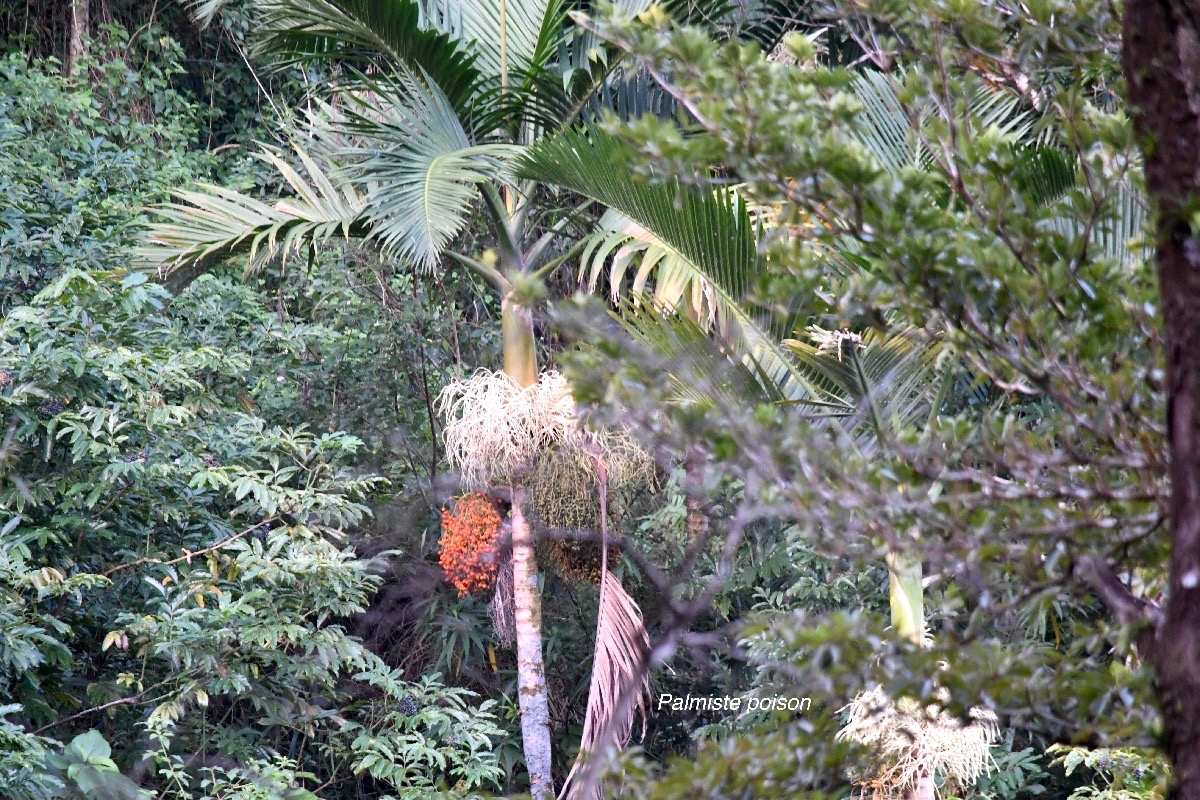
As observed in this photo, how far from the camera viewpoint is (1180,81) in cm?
147

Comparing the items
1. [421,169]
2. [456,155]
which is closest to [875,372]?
[456,155]

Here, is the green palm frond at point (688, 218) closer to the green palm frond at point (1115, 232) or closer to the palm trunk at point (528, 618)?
the palm trunk at point (528, 618)

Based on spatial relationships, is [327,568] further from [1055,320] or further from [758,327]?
[1055,320]

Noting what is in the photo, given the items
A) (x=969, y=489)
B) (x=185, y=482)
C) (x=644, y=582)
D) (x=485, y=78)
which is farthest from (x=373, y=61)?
(x=969, y=489)

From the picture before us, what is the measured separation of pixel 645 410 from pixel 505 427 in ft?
9.57

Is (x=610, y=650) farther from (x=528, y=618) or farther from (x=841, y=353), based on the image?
(x=841, y=353)

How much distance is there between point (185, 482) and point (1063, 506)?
370cm

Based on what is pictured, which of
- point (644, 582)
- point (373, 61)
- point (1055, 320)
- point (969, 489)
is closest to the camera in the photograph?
point (1055, 320)

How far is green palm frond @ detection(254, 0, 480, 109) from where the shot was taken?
4484 millimetres

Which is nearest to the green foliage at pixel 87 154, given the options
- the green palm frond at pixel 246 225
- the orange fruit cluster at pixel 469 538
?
the green palm frond at pixel 246 225

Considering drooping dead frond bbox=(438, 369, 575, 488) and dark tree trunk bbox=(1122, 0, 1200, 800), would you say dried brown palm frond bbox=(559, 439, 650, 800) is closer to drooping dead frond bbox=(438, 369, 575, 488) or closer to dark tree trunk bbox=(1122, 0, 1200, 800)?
drooping dead frond bbox=(438, 369, 575, 488)

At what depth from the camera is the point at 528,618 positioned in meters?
4.98

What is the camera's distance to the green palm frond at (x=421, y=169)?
13.7 feet

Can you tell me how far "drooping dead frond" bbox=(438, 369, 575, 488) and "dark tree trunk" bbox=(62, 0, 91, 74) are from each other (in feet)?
15.7
